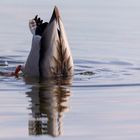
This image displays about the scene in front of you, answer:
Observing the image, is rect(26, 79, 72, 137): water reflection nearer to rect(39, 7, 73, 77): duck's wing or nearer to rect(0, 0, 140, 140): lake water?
rect(0, 0, 140, 140): lake water

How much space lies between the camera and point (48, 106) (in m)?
9.22

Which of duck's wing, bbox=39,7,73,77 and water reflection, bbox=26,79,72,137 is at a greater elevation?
duck's wing, bbox=39,7,73,77

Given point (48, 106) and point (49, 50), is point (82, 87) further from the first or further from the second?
point (48, 106)

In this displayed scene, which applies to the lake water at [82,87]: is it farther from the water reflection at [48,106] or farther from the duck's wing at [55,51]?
the duck's wing at [55,51]

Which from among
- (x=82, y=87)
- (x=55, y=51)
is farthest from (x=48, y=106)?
(x=55, y=51)

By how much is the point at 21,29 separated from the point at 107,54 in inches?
138

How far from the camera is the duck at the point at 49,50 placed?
11.2 m

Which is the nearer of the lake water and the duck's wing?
the lake water

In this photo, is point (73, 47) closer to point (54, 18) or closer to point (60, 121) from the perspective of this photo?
point (54, 18)

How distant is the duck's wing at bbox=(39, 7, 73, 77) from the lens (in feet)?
36.8

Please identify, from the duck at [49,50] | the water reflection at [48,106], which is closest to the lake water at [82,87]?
the water reflection at [48,106]

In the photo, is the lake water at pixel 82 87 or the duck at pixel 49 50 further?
the duck at pixel 49 50

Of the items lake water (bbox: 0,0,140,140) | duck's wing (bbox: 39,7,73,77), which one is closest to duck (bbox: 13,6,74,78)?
duck's wing (bbox: 39,7,73,77)

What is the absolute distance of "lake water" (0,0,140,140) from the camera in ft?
26.3
